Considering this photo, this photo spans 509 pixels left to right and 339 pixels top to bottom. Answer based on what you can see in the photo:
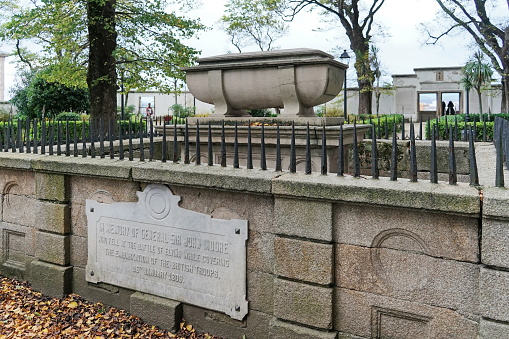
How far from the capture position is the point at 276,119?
5.80 metres

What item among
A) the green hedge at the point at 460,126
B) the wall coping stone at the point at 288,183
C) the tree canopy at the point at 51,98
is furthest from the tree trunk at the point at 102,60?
the tree canopy at the point at 51,98

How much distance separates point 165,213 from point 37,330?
67.6 inches

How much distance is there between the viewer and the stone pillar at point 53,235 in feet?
15.7

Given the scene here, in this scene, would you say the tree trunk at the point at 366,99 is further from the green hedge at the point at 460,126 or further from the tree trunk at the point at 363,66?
the green hedge at the point at 460,126

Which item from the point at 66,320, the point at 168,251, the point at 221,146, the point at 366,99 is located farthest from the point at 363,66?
the point at 66,320

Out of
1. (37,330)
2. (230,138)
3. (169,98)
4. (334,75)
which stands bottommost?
(37,330)

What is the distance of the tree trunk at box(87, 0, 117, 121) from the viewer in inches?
465

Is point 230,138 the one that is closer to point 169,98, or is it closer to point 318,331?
point 318,331

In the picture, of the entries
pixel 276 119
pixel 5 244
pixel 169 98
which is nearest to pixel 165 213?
pixel 276 119

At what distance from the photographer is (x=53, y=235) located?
4852 mm

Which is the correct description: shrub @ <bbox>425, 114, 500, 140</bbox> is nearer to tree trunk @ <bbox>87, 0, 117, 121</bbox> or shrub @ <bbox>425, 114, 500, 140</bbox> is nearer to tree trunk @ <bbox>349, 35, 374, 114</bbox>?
tree trunk @ <bbox>87, 0, 117, 121</bbox>

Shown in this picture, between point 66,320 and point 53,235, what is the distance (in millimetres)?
975

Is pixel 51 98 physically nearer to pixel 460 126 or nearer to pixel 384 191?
pixel 460 126

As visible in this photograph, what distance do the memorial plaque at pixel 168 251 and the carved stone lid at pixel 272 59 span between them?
243 centimetres
